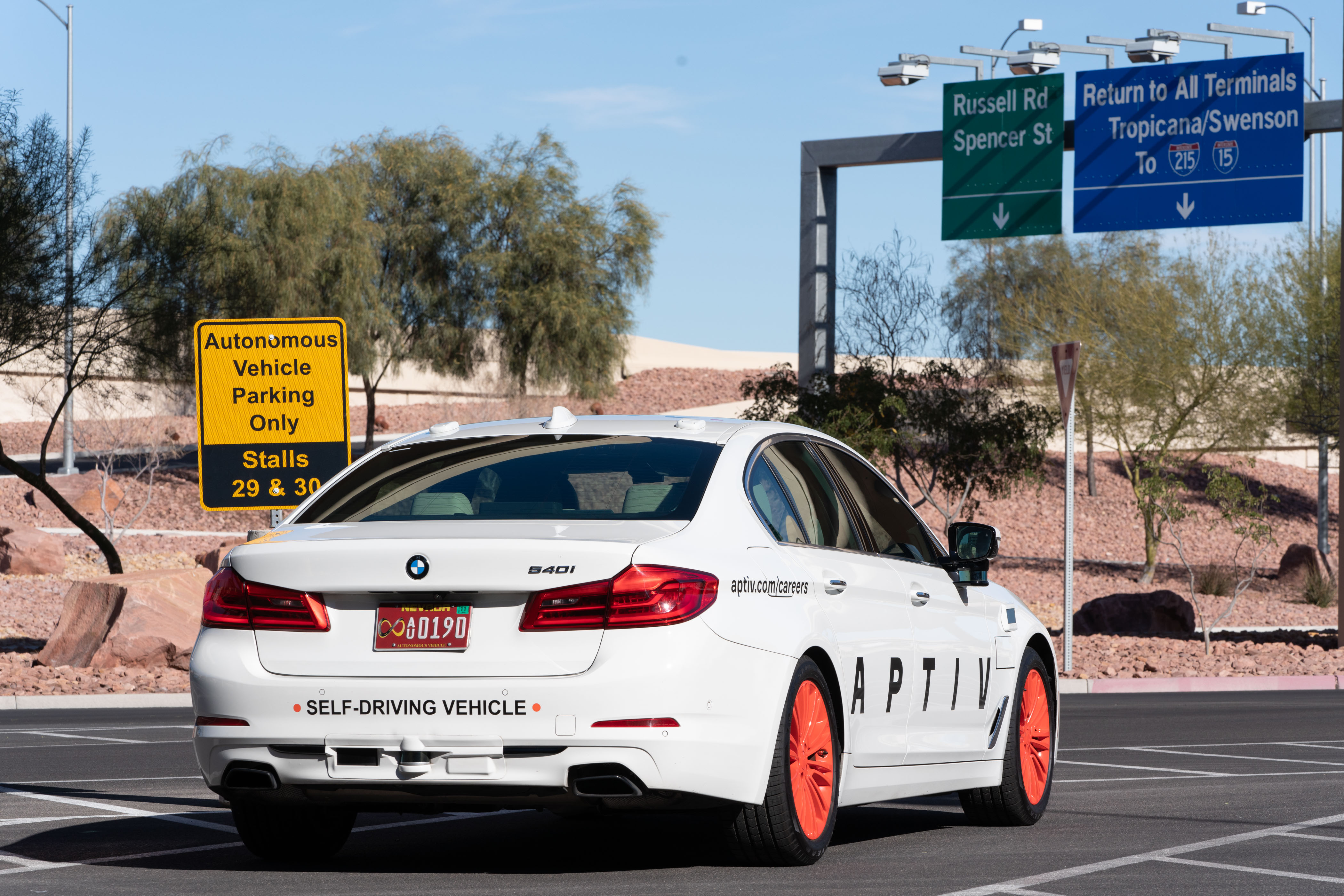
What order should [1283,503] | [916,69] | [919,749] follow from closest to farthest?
1. [919,749]
2. [916,69]
3. [1283,503]

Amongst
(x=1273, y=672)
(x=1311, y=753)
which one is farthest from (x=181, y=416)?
(x=1311, y=753)

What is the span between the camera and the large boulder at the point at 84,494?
42.4 m

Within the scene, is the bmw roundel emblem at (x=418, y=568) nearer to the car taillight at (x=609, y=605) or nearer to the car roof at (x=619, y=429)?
the car taillight at (x=609, y=605)

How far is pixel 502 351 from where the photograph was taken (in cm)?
4928

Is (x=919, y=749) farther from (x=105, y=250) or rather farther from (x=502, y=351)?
(x=502, y=351)

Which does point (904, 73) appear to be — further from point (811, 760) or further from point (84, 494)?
point (84, 494)

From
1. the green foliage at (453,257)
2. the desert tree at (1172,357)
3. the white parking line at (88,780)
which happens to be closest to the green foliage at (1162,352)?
the desert tree at (1172,357)

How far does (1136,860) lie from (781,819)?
1621mm

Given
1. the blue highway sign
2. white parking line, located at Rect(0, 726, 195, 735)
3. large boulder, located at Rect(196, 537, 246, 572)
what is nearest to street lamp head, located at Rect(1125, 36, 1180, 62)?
the blue highway sign

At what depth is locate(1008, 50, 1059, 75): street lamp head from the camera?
25.9 meters

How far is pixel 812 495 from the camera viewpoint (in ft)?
23.7

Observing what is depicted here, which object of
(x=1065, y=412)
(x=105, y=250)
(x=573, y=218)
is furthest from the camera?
(x=573, y=218)

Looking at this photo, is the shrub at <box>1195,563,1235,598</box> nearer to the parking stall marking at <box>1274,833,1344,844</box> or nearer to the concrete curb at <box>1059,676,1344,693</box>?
the concrete curb at <box>1059,676,1344,693</box>

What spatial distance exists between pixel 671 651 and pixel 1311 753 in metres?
7.65
